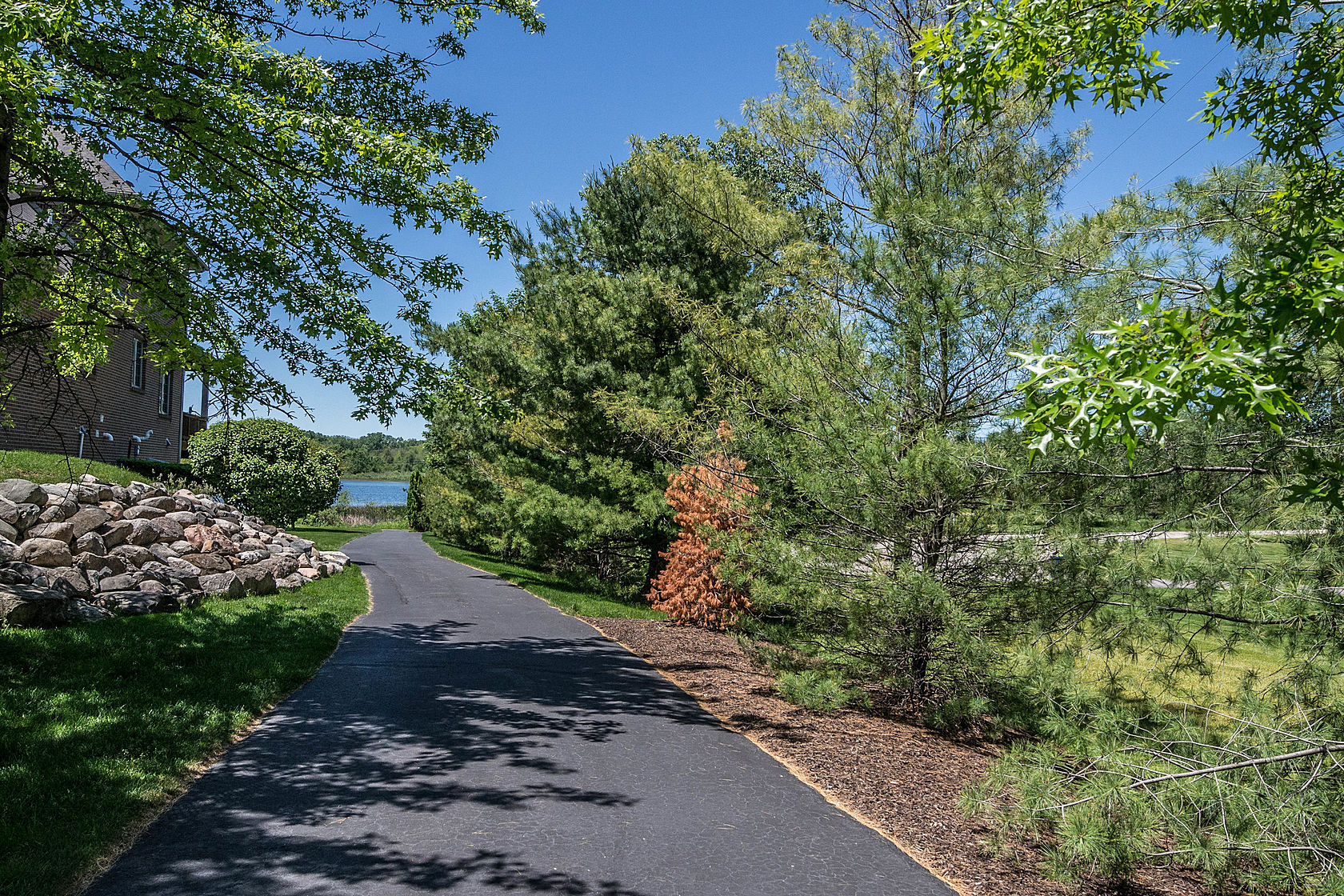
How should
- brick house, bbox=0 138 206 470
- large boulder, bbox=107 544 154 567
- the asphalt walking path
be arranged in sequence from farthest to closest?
1. brick house, bbox=0 138 206 470
2. large boulder, bbox=107 544 154 567
3. the asphalt walking path

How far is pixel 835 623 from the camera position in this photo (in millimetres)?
7391

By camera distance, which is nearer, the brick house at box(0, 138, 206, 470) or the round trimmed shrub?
the brick house at box(0, 138, 206, 470)

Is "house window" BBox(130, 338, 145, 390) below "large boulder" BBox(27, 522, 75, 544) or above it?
above

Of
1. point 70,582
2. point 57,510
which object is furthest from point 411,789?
point 57,510

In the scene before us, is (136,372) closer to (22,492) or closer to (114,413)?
(114,413)

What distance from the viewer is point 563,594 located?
1702 cm

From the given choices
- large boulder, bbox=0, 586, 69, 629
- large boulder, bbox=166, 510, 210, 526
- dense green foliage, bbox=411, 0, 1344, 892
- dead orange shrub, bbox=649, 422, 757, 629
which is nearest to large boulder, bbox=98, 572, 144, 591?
large boulder, bbox=0, 586, 69, 629

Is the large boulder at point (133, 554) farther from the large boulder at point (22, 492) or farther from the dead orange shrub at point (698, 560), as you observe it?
the dead orange shrub at point (698, 560)

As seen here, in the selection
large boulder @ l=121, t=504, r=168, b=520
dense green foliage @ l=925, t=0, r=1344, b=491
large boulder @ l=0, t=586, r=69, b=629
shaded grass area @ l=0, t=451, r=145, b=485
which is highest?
dense green foliage @ l=925, t=0, r=1344, b=491

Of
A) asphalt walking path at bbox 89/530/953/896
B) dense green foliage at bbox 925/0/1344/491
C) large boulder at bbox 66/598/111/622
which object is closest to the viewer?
A: dense green foliage at bbox 925/0/1344/491

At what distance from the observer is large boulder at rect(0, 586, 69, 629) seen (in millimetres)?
8148

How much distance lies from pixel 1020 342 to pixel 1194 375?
3.79m

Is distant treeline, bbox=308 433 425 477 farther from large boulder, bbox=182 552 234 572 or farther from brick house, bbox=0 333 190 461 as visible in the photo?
large boulder, bbox=182 552 234 572

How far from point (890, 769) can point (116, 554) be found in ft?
34.9
